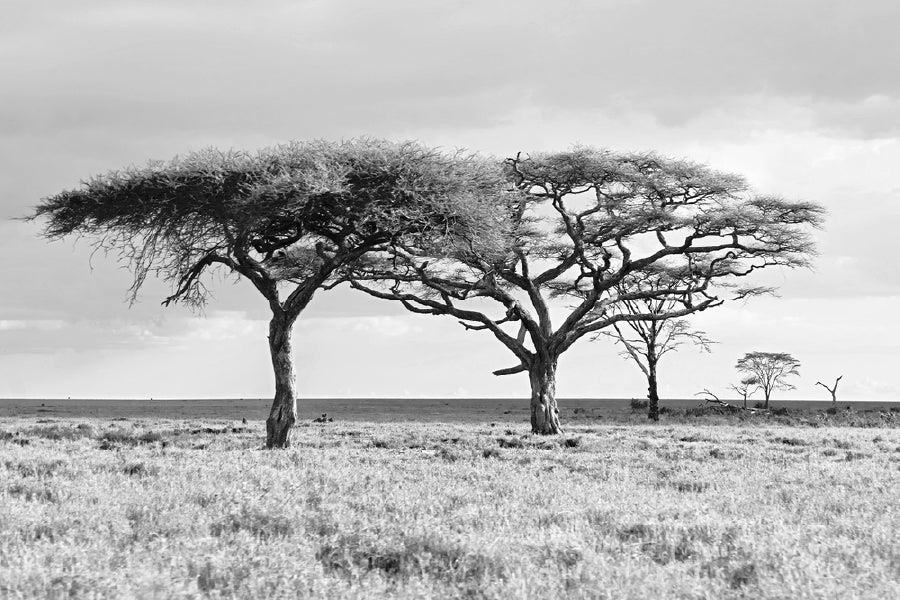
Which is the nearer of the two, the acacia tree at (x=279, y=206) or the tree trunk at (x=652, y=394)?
the acacia tree at (x=279, y=206)

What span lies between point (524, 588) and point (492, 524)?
129 inches

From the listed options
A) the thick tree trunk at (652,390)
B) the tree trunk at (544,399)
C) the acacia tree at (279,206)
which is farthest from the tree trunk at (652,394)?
the acacia tree at (279,206)

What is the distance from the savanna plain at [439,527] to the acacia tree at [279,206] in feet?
18.9

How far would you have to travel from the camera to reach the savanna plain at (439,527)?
6996 mm

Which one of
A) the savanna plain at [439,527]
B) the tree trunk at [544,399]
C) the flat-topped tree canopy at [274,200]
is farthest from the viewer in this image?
the tree trunk at [544,399]

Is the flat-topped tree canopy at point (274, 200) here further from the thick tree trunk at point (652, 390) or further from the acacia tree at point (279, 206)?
the thick tree trunk at point (652, 390)

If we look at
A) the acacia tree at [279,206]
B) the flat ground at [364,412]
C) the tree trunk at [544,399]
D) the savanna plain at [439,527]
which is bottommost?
the flat ground at [364,412]

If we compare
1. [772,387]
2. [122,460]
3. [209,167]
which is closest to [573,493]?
[122,460]

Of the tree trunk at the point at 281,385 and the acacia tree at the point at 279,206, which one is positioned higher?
the acacia tree at the point at 279,206

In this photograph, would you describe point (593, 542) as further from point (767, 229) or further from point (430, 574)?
point (767, 229)

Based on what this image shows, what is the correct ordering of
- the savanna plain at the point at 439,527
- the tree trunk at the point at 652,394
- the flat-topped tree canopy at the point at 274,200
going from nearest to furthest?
the savanna plain at the point at 439,527, the flat-topped tree canopy at the point at 274,200, the tree trunk at the point at 652,394

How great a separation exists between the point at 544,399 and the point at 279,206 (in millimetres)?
13635

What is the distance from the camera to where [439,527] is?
947 centimetres

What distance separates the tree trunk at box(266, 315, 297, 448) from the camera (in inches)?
910
